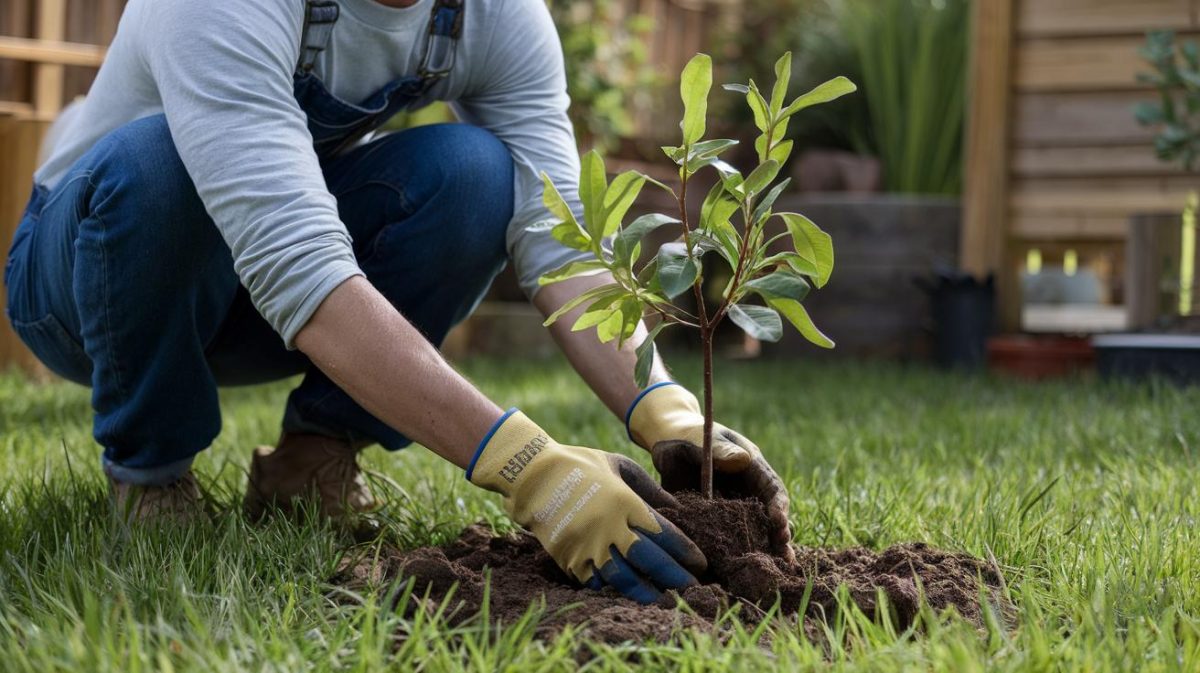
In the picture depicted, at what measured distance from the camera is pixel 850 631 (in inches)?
48.6

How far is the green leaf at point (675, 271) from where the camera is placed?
118 centimetres

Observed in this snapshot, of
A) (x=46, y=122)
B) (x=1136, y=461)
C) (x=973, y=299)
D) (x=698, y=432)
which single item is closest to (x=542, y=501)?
(x=698, y=432)

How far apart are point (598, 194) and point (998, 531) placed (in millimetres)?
686

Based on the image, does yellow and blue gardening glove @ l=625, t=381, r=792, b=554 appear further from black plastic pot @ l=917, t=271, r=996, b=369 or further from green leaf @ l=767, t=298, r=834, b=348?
black plastic pot @ l=917, t=271, r=996, b=369

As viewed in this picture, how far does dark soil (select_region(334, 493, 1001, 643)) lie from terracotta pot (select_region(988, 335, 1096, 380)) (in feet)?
8.69

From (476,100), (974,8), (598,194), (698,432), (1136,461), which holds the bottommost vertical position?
(1136,461)

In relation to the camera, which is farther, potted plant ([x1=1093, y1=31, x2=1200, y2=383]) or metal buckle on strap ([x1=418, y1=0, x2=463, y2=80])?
potted plant ([x1=1093, y1=31, x2=1200, y2=383])

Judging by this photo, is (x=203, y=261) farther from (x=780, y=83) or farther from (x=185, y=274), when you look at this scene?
(x=780, y=83)

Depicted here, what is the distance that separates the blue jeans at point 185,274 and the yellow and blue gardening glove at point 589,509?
0.53m

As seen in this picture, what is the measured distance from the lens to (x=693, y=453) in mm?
1448

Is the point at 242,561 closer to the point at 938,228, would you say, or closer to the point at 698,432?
the point at 698,432

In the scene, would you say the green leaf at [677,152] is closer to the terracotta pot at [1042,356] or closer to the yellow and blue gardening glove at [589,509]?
the yellow and blue gardening glove at [589,509]

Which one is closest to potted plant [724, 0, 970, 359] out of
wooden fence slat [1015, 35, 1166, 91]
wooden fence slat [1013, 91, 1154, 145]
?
wooden fence slat [1013, 91, 1154, 145]

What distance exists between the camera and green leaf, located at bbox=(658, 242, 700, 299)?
1184mm
